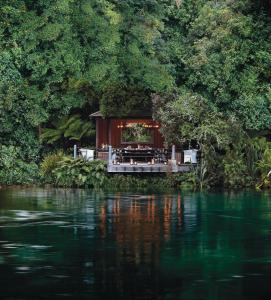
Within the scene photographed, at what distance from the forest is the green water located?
1245 centimetres

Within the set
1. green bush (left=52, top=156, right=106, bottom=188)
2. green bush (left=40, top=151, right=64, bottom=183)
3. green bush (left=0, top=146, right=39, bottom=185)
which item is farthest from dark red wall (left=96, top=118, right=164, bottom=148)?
green bush (left=52, top=156, right=106, bottom=188)

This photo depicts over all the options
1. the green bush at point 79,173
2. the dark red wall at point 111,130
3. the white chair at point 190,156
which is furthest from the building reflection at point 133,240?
the dark red wall at point 111,130

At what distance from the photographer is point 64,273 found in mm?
22016

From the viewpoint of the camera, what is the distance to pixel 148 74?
60844 mm

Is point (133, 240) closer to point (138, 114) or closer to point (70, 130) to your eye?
point (138, 114)

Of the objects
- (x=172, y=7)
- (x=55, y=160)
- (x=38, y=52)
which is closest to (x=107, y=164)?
(x=55, y=160)

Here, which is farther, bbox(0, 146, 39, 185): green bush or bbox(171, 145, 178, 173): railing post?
bbox(0, 146, 39, 185): green bush

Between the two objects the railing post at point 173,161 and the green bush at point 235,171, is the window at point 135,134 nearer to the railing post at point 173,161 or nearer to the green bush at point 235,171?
the railing post at point 173,161

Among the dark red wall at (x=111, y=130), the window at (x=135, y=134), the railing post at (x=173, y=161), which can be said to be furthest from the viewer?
the window at (x=135, y=134)

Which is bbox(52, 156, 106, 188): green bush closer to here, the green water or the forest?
the forest

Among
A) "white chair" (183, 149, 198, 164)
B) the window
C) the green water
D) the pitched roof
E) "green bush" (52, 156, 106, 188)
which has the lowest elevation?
the green water

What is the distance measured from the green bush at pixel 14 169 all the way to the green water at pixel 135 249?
505 inches

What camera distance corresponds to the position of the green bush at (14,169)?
188ft

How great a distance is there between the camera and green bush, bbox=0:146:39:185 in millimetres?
57281
